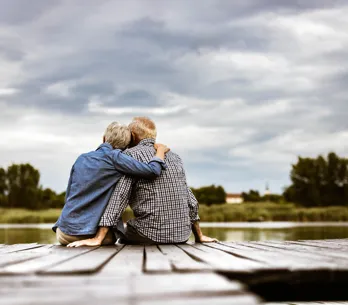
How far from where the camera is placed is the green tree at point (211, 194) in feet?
123

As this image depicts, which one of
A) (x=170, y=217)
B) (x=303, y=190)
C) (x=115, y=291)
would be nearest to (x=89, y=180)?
(x=170, y=217)

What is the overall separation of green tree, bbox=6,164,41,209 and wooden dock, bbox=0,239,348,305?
2729 centimetres

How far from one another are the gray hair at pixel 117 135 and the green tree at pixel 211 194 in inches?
1328

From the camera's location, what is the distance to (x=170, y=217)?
11.3ft

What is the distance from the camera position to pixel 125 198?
11.0 ft

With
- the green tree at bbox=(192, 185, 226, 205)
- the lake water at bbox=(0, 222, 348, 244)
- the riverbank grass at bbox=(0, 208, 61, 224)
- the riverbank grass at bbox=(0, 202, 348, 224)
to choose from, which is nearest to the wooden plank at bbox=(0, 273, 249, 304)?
the lake water at bbox=(0, 222, 348, 244)

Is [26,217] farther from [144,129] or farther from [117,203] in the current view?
[117,203]

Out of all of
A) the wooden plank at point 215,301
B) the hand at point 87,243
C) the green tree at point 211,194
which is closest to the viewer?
the wooden plank at point 215,301

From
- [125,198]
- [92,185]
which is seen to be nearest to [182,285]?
[125,198]

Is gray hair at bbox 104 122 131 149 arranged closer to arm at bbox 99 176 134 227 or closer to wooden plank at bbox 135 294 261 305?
arm at bbox 99 176 134 227

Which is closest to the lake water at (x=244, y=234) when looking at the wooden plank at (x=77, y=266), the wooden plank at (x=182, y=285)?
the wooden plank at (x=77, y=266)

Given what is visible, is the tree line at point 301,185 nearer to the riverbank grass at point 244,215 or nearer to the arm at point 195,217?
the riverbank grass at point 244,215

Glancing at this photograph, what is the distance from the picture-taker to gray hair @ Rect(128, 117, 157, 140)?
3.71 meters

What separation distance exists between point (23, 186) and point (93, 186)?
26.4 metres
